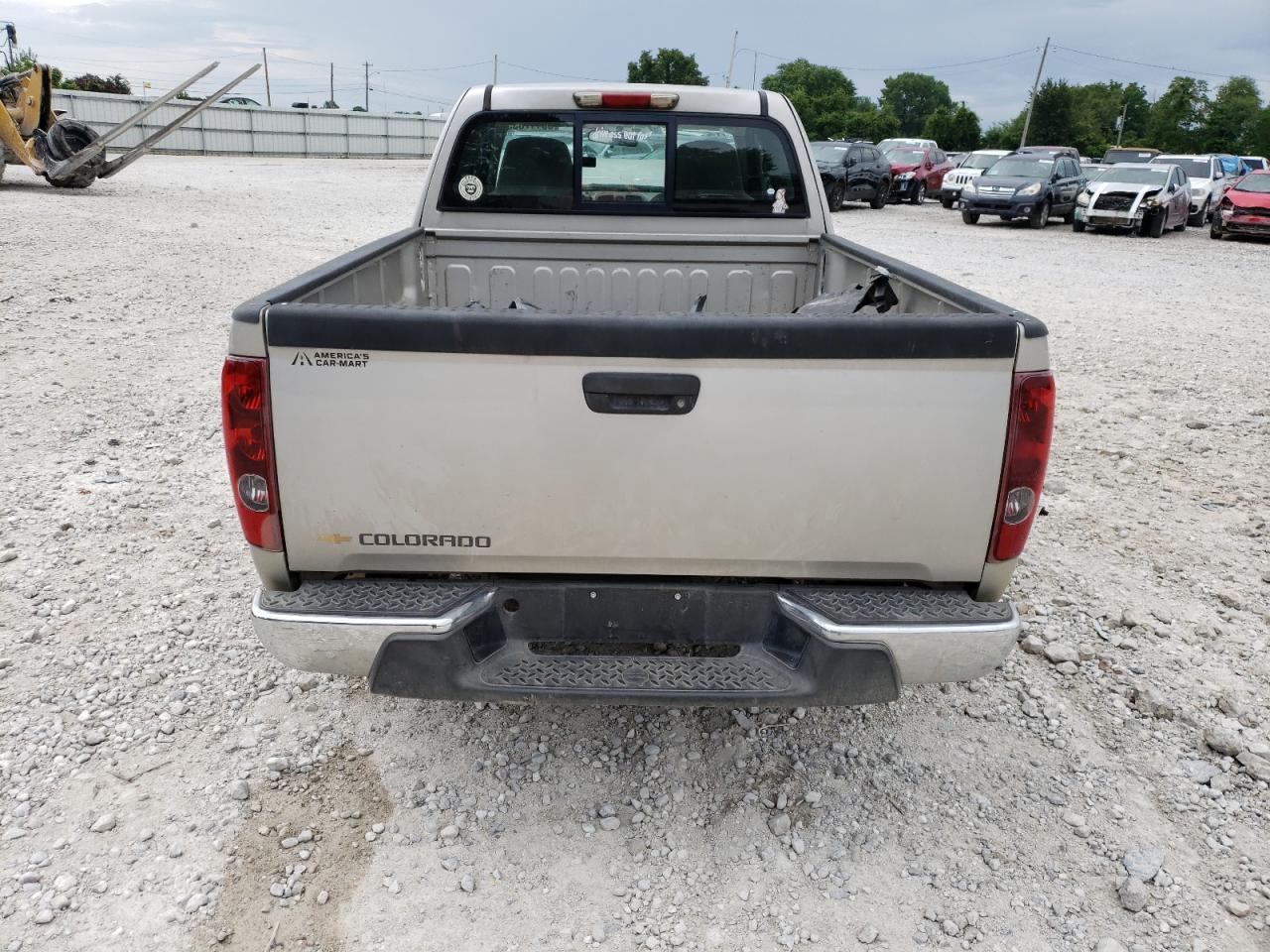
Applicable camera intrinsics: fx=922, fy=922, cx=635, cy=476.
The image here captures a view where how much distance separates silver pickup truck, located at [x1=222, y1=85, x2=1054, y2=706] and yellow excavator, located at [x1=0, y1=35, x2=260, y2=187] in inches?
678

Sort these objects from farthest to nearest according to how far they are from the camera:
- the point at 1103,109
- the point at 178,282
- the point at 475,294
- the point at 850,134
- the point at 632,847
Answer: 1. the point at 1103,109
2. the point at 850,134
3. the point at 178,282
4. the point at 475,294
5. the point at 632,847

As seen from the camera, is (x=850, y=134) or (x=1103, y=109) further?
(x=1103, y=109)

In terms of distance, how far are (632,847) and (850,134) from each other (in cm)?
6643

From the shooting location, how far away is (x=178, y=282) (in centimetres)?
1088

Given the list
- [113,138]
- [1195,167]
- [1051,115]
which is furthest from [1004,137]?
[113,138]

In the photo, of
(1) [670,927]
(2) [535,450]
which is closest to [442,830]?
(1) [670,927]

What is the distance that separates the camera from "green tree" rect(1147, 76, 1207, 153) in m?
76.5

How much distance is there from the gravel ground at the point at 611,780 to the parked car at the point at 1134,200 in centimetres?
1797

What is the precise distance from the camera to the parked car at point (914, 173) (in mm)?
28844

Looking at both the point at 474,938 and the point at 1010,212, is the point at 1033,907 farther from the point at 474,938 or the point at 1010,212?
the point at 1010,212

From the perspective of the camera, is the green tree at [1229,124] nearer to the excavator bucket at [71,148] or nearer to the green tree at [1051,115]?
the green tree at [1051,115]

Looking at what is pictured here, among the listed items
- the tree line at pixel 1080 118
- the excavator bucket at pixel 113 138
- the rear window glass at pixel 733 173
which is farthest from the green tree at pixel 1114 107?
the rear window glass at pixel 733 173

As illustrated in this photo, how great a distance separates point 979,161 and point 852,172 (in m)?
4.70

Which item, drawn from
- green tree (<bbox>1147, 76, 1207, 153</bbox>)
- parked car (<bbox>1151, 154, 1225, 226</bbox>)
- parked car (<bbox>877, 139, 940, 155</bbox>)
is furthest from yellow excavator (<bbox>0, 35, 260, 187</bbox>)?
green tree (<bbox>1147, 76, 1207, 153</bbox>)
